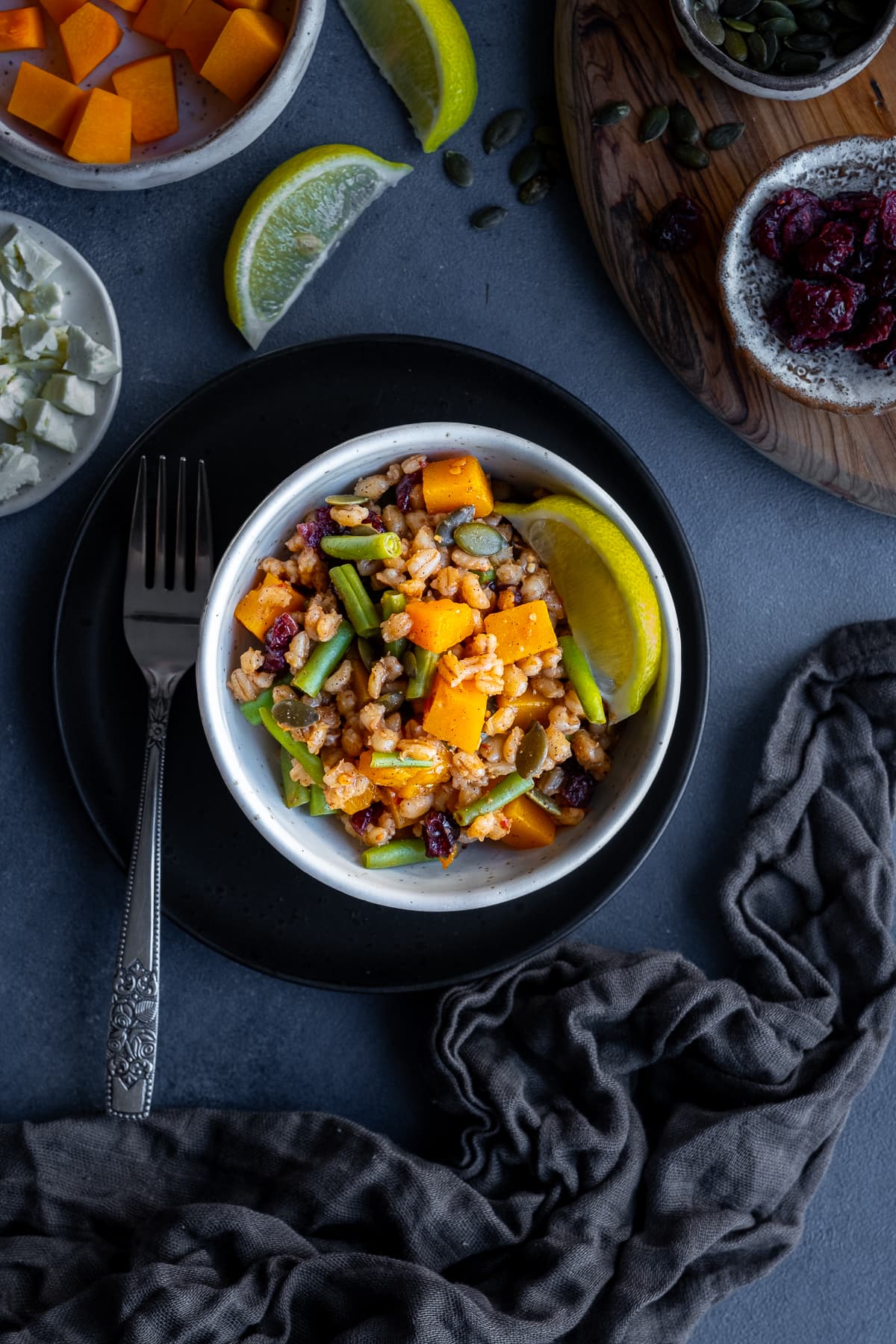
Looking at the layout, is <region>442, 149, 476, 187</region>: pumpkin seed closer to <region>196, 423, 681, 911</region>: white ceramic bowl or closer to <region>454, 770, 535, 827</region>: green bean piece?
<region>196, 423, 681, 911</region>: white ceramic bowl

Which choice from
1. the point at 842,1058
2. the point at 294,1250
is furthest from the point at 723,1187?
the point at 294,1250

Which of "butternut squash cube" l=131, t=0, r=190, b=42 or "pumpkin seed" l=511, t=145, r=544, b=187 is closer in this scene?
"butternut squash cube" l=131, t=0, r=190, b=42

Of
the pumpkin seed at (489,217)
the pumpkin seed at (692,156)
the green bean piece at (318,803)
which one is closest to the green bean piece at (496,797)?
the green bean piece at (318,803)

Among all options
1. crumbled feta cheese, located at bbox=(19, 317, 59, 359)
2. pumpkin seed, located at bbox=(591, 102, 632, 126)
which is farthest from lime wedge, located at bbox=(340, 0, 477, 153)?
crumbled feta cheese, located at bbox=(19, 317, 59, 359)

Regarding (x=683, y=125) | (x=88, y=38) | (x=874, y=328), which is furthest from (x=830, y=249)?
(x=88, y=38)

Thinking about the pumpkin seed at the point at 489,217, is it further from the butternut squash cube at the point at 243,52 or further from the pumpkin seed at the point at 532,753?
the pumpkin seed at the point at 532,753

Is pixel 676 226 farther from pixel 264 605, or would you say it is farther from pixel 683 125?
pixel 264 605

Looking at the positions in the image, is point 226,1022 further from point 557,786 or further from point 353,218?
point 353,218
